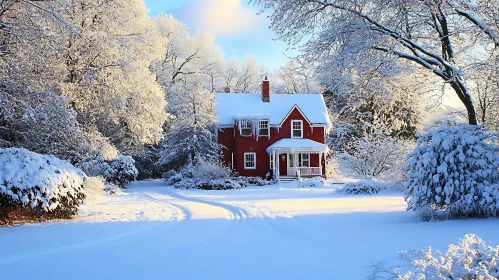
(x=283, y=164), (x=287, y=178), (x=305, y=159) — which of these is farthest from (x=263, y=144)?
(x=305, y=159)

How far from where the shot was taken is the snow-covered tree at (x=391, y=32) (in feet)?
35.8

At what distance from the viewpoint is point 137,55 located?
21203 millimetres

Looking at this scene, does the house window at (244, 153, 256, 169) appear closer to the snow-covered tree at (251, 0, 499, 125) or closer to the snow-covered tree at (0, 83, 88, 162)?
the snow-covered tree at (0, 83, 88, 162)

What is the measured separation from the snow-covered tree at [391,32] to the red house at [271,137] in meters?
21.3

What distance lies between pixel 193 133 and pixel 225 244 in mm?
25710

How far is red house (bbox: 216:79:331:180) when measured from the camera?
3406 cm

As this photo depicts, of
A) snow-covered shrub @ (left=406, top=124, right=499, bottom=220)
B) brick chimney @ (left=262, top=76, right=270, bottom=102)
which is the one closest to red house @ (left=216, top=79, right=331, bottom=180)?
brick chimney @ (left=262, top=76, right=270, bottom=102)

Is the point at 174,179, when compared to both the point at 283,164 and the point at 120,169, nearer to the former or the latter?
the point at 120,169

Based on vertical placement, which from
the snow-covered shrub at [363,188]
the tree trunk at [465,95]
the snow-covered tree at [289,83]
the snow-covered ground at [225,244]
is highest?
the snow-covered tree at [289,83]

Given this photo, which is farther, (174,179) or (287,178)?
(287,178)

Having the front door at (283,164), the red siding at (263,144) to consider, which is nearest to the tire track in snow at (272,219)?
the red siding at (263,144)

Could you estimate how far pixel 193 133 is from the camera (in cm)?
3328

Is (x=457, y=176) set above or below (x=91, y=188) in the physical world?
above

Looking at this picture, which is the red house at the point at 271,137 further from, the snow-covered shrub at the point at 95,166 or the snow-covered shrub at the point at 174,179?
the snow-covered shrub at the point at 95,166
